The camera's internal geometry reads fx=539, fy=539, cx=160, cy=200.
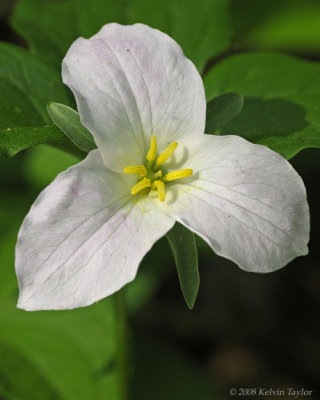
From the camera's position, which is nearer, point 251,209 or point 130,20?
point 251,209

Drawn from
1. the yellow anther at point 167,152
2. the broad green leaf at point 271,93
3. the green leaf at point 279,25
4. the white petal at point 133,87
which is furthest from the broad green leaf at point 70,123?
the green leaf at point 279,25

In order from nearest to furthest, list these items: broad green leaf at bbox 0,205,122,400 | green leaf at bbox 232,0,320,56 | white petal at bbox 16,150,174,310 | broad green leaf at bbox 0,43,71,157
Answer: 1. white petal at bbox 16,150,174,310
2. broad green leaf at bbox 0,43,71,157
3. broad green leaf at bbox 0,205,122,400
4. green leaf at bbox 232,0,320,56

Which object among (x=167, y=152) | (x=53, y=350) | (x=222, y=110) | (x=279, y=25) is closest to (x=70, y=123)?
(x=167, y=152)

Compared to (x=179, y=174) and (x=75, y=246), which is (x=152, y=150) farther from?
(x=75, y=246)

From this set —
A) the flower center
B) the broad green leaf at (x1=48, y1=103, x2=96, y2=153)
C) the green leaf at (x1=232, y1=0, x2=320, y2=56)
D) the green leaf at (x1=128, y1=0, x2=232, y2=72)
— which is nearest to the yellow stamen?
the flower center

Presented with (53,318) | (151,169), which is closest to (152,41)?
(151,169)

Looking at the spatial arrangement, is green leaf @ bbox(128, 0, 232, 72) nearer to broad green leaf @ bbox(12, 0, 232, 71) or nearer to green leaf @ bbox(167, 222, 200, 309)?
broad green leaf @ bbox(12, 0, 232, 71)

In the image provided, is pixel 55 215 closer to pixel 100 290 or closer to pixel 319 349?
pixel 100 290
